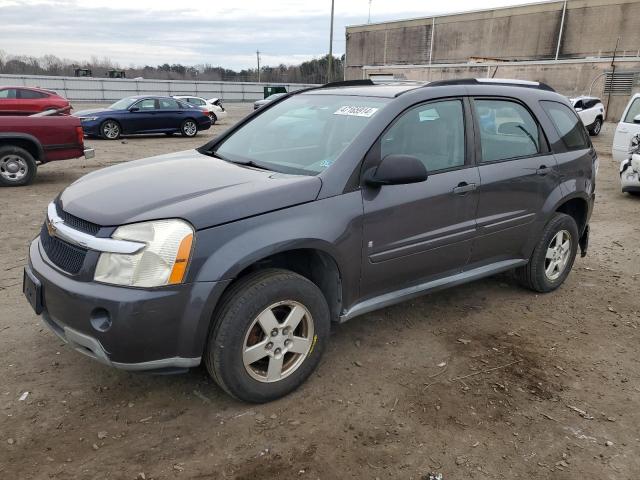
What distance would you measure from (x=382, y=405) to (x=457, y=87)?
2.30m

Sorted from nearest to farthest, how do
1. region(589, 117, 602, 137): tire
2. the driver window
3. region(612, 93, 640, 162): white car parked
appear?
region(612, 93, 640, 162): white car parked, the driver window, region(589, 117, 602, 137): tire

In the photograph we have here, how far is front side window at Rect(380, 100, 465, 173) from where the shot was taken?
3412 millimetres

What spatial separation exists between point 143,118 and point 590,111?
16.8 m

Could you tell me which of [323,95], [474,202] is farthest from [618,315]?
[323,95]

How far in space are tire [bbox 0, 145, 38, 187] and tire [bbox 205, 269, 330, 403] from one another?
25.6 feet

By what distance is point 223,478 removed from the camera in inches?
95.4

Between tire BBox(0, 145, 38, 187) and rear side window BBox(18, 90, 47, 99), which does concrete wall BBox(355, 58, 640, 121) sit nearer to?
rear side window BBox(18, 90, 47, 99)

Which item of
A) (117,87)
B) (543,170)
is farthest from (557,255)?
(117,87)

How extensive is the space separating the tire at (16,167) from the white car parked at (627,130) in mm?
11337

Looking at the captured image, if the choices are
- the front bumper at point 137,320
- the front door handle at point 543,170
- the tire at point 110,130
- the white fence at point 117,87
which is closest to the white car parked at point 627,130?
the front door handle at point 543,170

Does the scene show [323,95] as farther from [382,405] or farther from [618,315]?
[618,315]

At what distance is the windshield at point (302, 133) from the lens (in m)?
3.34

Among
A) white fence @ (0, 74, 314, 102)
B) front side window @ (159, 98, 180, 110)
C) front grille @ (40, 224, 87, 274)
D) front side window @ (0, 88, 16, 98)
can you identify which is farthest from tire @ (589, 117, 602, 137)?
front grille @ (40, 224, 87, 274)

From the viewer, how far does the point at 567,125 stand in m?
4.59
